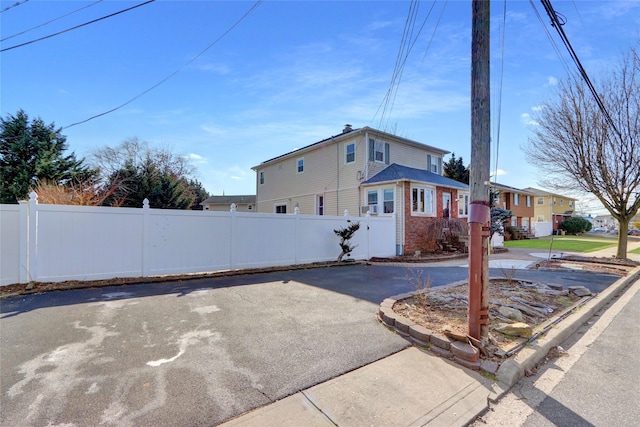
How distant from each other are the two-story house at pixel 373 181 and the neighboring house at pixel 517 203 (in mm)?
12746

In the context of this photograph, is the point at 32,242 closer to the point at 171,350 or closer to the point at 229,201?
the point at 171,350

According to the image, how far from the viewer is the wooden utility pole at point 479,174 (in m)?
3.69

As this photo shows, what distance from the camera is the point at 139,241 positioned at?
7.71 meters

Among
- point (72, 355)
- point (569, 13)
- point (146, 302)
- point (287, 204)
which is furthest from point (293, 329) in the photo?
point (287, 204)

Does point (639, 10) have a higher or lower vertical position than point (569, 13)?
higher

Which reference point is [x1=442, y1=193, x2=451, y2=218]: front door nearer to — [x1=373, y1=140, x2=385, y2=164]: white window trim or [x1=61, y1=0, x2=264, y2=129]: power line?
[x1=373, y1=140, x2=385, y2=164]: white window trim

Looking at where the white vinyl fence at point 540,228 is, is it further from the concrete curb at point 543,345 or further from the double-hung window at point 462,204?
the concrete curb at point 543,345

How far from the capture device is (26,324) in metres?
4.34

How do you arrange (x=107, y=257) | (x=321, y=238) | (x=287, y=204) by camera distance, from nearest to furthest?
(x=107, y=257) → (x=321, y=238) → (x=287, y=204)

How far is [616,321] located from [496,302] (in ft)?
7.21

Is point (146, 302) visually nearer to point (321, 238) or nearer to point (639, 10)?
point (321, 238)

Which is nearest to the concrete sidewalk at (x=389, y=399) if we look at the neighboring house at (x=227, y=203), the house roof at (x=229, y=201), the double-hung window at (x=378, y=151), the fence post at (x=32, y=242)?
the fence post at (x=32, y=242)

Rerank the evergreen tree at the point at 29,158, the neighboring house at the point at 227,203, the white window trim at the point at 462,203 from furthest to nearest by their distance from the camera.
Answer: the neighboring house at the point at 227,203
the white window trim at the point at 462,203
the evergreen tree at the point at 29,158

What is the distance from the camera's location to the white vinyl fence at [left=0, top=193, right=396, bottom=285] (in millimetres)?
6414
